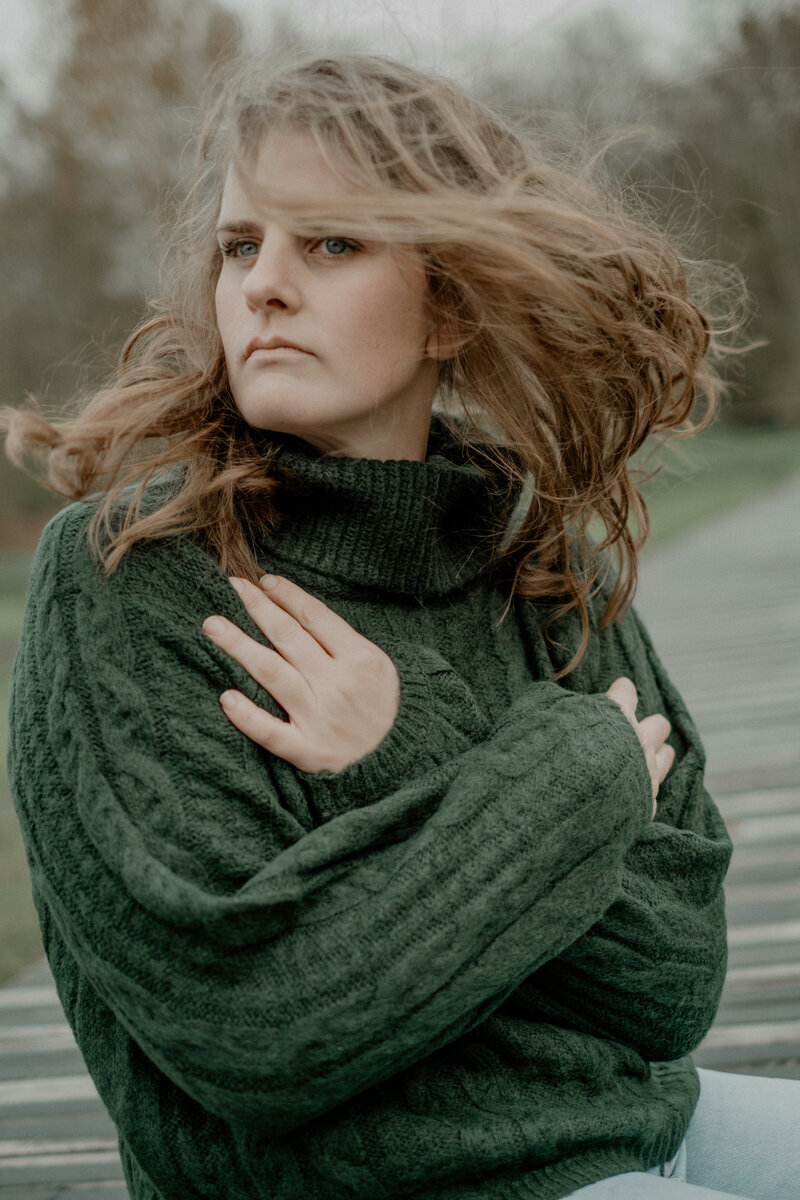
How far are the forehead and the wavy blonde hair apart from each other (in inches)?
0.6

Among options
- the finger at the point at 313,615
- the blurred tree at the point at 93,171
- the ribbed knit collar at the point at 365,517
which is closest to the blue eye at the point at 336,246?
the ribbed knit collar at the point at 365,517

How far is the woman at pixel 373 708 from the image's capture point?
52.8 inches

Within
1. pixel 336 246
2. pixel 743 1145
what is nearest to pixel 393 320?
pixel 336 246

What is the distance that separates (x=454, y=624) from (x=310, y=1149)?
75 centimetres

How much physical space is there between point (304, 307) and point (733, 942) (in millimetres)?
2293

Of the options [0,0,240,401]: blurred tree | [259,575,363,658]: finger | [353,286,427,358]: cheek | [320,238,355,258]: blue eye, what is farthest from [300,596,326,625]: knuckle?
[0,0,240,401]: blurred tree

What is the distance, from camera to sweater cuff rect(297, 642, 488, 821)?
1519 millimetres

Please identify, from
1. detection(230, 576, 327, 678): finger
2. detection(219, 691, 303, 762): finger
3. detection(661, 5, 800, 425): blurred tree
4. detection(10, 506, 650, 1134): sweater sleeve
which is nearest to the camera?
detection(10, 506, 650, 1134): sweater sleeve

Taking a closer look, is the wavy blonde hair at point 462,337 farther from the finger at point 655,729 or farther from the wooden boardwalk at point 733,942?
the wooden boardwalk at point 733,942

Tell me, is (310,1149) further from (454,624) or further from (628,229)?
(628,229)

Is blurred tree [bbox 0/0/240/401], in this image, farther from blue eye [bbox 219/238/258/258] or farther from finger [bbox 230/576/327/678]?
finger [bbox 230/576/327/678]

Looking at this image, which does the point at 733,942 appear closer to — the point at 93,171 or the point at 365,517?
the point at 365,517

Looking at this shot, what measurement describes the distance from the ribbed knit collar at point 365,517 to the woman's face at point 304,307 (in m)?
0.06

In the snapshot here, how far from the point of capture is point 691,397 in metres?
2.05
